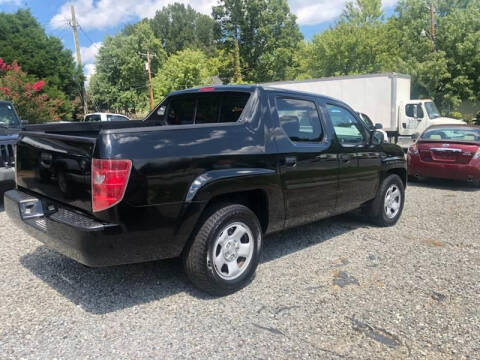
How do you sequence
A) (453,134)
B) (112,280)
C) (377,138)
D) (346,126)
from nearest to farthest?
(112,280) < (346,126) < (377,138) < (453,134)

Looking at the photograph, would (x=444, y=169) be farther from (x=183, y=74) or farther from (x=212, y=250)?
(x=183, y=74)

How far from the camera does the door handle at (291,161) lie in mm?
4031

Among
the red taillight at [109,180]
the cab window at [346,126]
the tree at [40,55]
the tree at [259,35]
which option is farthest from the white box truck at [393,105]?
the tree at [259,35]

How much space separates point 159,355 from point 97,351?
42cm

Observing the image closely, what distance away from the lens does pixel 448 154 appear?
876cm

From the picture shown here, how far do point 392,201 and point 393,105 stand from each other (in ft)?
39.8

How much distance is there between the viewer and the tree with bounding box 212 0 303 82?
43844 millimetres

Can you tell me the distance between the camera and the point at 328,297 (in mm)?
3697

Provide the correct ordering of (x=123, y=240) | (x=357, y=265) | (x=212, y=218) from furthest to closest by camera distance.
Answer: (x=357, y=265) → (x=212, y=218) → (x=123, y=240)

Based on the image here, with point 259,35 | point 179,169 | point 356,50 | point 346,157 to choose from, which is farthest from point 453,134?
point 259,35

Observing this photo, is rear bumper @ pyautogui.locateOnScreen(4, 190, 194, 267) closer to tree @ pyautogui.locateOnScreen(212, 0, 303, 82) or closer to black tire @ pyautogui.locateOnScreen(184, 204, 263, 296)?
black tire @ pyautogui.locateOnScreen(184, 204, 263, 296)

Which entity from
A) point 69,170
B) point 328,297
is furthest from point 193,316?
point 69,170

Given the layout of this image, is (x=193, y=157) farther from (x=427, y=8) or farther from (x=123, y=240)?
(x=427, y=8)

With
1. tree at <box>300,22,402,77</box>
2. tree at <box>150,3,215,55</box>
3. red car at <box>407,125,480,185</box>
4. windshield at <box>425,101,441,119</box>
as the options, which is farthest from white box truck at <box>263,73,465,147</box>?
tree at <box>150,3,215,55</box>
